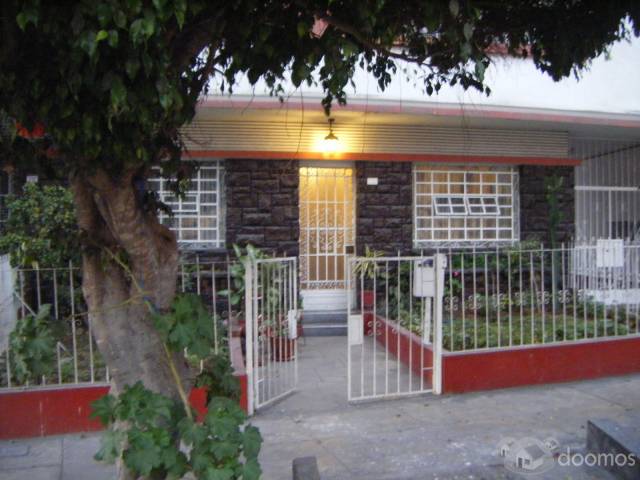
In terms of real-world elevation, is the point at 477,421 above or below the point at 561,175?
below

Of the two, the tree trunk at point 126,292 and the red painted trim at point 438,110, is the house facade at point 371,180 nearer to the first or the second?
the red painted trim at point 438,110

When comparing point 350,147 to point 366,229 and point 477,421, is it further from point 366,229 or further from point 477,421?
point 477,421

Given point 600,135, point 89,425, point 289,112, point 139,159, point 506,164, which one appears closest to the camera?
point 139,159

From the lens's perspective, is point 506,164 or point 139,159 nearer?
point 139,159

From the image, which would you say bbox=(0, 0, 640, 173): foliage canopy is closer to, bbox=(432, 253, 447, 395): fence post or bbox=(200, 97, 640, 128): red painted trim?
bbox=(432, 253, 447, 395): fence post

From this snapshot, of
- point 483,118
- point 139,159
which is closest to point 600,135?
point 483,118

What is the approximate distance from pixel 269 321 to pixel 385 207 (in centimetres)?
427

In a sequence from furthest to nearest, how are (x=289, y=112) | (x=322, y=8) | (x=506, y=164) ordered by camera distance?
1. (x=506, y=164)
2. (x=289, y=112)
3. (x=322, y=8)

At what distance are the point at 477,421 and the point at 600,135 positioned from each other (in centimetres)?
788

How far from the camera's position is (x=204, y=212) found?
9.99 meters

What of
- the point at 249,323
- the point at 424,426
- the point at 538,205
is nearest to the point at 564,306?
the point at 424,426

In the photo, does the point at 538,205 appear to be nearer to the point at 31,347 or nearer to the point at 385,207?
the point at 385,207

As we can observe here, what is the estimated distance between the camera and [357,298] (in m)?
10.3

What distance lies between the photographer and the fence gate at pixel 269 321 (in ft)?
19.6
